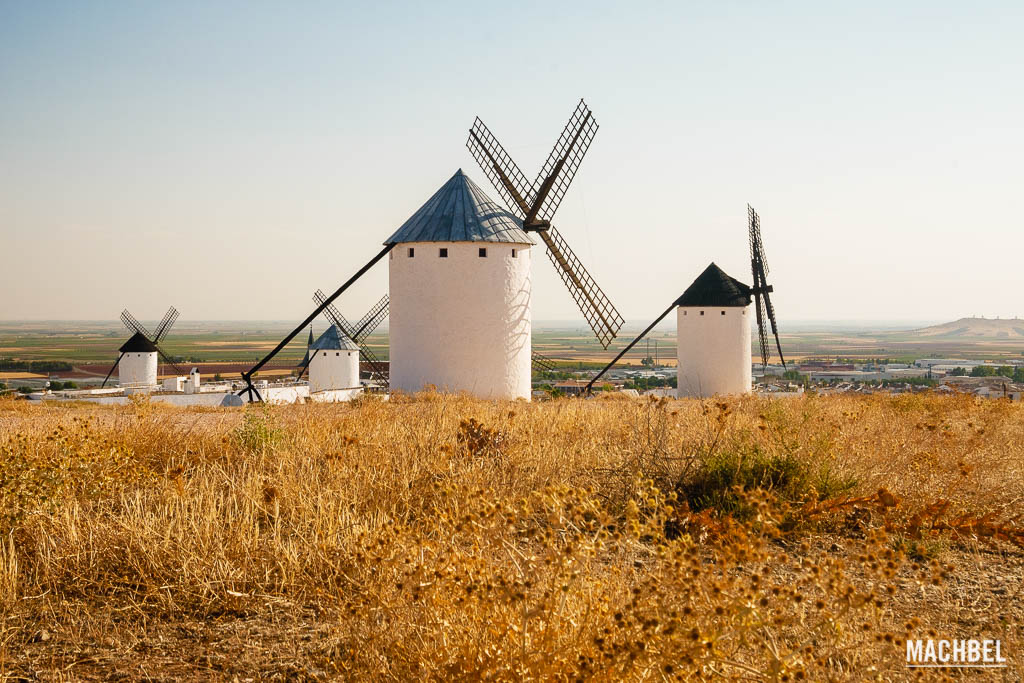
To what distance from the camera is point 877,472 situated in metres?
6.15

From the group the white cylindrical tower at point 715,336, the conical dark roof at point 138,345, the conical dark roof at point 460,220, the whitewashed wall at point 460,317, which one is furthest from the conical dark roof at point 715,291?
the conical dark roof at point 138,345

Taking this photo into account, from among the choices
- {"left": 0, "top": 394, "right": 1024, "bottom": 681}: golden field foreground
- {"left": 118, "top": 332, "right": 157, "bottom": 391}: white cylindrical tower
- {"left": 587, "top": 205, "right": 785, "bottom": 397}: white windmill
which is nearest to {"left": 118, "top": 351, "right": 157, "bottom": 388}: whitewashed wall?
{"left": 118, "top": 332, "right": 157, "bottom": 391}: white cylindrical tower

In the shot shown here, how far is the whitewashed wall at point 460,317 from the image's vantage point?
1684cm

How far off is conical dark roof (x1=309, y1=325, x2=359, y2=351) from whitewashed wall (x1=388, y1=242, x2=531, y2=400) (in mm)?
21281

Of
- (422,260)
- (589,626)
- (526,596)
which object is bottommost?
(589,626)

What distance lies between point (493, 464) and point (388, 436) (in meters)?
1.39

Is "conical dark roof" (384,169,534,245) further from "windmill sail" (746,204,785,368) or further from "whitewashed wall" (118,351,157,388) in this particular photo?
"whitewashed wall" (118,351,157,388)

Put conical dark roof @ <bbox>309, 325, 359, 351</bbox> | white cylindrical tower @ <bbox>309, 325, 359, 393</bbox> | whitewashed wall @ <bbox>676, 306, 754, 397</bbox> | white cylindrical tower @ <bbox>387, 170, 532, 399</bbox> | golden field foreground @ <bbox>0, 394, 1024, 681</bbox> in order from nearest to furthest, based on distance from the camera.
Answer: golden field foreground @ <bbox>0, 394, 1024, 681</bbox> < white cylindrical tower @ <bbox>387, 170, 532, 399</bbox> < whitewashed wall @ <bbox>676, 306, 754, 397</bbox> < white cylindrical tower @ <bbox>309, 325, 359, 393</bbox> < conical dark roof @ <bbox>309, 325, 359, 351</bbox>

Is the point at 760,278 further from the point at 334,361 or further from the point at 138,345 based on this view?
the point at 138,345

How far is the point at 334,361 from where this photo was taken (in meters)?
38.0

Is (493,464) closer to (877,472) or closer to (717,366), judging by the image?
(877,472)

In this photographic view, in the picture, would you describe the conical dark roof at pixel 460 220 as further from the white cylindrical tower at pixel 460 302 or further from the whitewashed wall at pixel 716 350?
the whitewashed wall at pixel 716 350

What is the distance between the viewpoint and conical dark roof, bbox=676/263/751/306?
24328 millimetres

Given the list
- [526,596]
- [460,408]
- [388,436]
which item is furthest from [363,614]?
[460,408]
